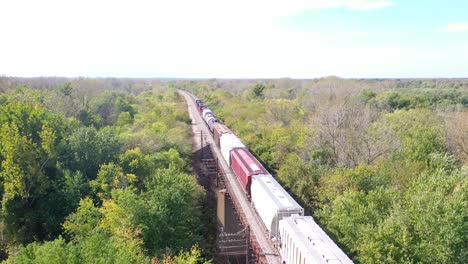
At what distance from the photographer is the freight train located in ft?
59.6

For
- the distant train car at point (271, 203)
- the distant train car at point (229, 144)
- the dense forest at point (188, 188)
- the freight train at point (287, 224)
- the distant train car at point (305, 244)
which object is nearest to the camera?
the distant train car at point (305, 244)

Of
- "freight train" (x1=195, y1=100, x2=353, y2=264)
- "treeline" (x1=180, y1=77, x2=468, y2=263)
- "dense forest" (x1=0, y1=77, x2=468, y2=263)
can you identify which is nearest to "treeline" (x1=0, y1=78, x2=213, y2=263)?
"dense forest" (x1=0, y1=77, x2=468, y2=263)

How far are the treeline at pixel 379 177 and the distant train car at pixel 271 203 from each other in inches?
115

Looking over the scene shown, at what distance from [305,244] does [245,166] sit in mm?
15731

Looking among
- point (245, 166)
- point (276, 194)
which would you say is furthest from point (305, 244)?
point (245, 166)

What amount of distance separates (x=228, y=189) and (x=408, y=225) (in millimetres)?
20127

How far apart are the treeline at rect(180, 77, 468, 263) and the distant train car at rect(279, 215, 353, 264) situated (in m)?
2.18

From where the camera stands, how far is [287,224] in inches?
Result: 859

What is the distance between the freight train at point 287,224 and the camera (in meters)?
18.2

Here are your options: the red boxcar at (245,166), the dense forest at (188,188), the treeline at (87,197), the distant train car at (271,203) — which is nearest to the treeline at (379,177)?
the dense forest at (188,188)

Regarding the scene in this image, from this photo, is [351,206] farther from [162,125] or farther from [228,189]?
[162,125]

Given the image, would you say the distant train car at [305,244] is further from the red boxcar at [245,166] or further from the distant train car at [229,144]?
the distant train car at [229,144]

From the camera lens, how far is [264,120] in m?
68.6

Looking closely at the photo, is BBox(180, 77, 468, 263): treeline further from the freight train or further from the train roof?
the train roof
